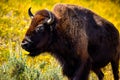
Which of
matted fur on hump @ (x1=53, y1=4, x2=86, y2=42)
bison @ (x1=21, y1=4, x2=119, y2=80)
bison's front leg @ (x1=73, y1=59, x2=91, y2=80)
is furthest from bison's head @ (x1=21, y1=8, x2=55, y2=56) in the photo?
bison's front leg @ (x1=73, y1=59, x2=91, y2=80)

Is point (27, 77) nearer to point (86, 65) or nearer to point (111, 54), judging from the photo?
point (86, 65)

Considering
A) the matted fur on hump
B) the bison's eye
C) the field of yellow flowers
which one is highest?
the bison's eye

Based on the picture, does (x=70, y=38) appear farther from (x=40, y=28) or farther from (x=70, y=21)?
(x=40, y=28)

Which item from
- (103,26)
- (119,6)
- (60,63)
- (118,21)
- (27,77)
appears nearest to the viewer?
(27,77)

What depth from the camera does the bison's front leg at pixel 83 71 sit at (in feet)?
30.0

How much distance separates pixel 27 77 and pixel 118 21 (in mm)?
9253

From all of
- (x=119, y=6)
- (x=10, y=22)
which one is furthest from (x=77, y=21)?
(x=119, y=6)

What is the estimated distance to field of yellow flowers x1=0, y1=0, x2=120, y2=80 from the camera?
866cm

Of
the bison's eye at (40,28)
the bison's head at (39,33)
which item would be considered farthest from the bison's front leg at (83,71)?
the bison's eye at (40,28)

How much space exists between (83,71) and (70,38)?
0.60 meters

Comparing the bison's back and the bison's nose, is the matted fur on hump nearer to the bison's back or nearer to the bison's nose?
the bison's back

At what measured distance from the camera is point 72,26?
9.11m

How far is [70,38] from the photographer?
905 centimetres

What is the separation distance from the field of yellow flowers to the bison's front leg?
0.27m
